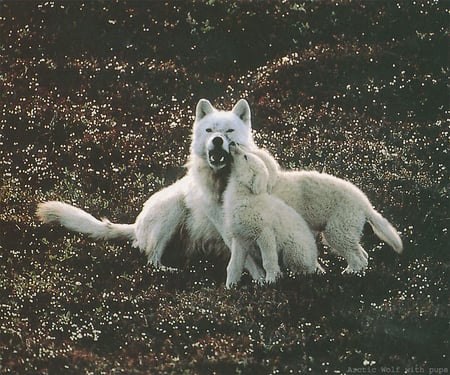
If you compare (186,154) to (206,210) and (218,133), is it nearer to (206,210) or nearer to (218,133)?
(206,210)

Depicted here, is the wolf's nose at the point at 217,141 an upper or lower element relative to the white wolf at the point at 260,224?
upper

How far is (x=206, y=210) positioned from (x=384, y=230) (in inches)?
87.1

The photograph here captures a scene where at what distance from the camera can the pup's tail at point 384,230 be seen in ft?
34.1

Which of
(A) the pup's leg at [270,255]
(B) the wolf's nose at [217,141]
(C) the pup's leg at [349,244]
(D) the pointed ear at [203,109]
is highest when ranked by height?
(D) the pointed ear at [203,109]

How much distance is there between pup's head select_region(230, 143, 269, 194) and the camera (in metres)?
9.86

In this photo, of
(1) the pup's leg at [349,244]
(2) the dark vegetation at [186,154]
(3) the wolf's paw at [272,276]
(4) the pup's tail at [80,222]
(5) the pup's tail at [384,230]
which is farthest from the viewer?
(4) the pup's tail at [80,222]

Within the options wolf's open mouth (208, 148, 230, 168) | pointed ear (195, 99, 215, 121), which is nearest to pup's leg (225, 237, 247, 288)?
wolf's open mouth (208, 148, 230, 168)

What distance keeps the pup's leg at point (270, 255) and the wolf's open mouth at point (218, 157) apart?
1.12m

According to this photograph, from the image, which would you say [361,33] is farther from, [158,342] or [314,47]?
[158,342]

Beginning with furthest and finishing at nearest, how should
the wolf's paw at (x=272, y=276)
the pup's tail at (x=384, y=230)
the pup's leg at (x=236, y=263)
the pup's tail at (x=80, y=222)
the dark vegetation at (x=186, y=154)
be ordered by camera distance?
the pup's tail at (x=80, y=222) → the pup's tail at (x=384, y=230) → the pup's leg at (x=236, y=263) → the wolf's paw at (x=272, y=276) → the dark vegetation at (x=186, y=154)

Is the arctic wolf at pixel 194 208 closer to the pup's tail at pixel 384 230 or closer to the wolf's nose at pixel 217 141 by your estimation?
the wolf's nose at pixel 217 141

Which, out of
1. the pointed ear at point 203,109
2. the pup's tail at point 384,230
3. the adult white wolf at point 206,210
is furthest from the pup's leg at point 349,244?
the pointed ear at point 203,109

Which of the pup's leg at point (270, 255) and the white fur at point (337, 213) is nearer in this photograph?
the pup's leg at point (270, 255)

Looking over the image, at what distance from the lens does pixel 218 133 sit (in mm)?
10469
